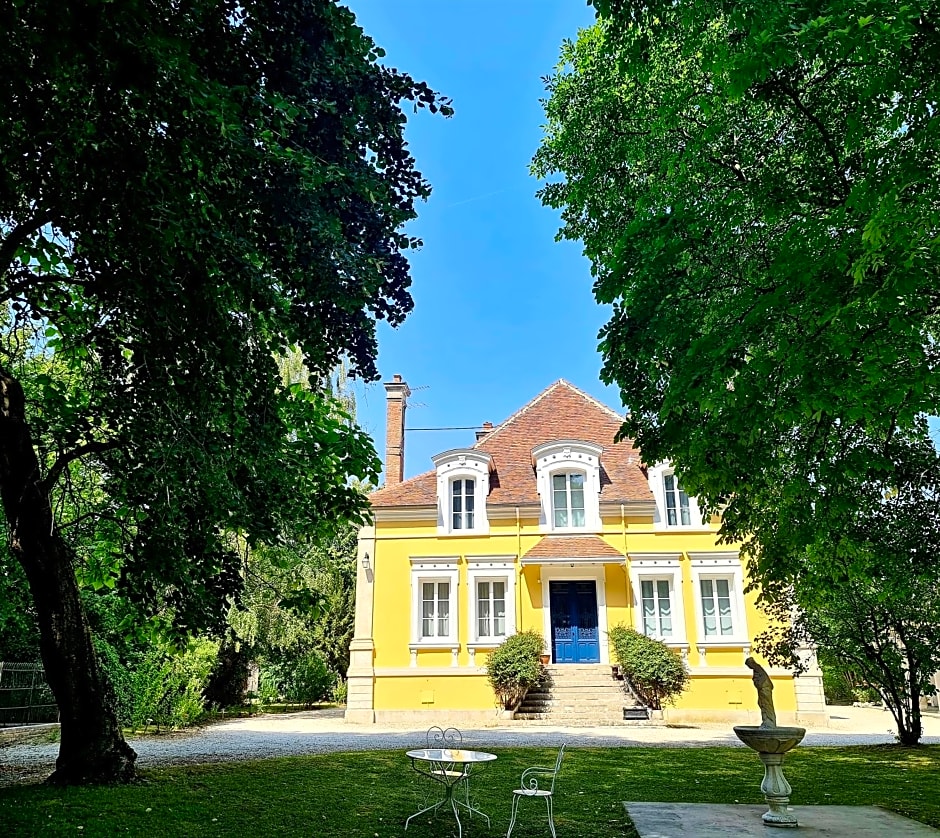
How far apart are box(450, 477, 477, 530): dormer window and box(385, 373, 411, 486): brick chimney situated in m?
2.86

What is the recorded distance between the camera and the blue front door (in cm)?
2164

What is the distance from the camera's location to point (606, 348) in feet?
27.7

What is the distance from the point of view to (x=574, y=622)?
21922 mm

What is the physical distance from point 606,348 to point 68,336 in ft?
20.3

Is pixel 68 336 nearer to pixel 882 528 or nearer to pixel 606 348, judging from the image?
pixel 606 348

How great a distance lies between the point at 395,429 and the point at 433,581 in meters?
5.98

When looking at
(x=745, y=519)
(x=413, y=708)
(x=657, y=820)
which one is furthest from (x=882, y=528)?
(x=413, y=708)

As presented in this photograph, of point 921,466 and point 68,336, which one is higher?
point 68,336

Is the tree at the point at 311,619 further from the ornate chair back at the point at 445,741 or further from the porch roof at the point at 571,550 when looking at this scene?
the ornate chair back at the point at 445,741

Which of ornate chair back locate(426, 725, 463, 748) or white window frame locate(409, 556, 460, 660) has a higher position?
white window frame locate(409, 556, 460, 660)

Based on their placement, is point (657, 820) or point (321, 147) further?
point (657, 820)

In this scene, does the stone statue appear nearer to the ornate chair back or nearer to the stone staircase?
the ornate chair back

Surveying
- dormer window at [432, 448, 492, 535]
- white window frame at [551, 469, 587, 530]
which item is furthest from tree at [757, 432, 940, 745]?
dormer window at [432, 448, 492, 535]

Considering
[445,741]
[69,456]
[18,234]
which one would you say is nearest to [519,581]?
[445,741]
